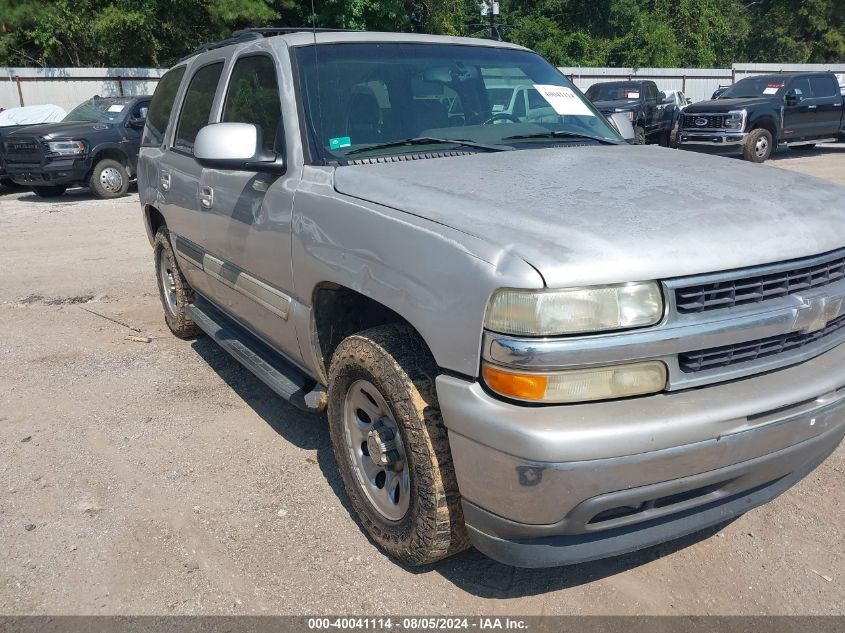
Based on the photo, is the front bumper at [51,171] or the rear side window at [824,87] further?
the rear side window at [824,87]

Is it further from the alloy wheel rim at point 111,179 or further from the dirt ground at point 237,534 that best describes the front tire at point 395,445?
the alloy wheel rim at point 111,179

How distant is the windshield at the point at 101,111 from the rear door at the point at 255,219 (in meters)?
→ 11.3

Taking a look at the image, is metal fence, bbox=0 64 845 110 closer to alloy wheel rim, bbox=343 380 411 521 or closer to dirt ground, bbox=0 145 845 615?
dirt ground, bbox=0 145 845 615

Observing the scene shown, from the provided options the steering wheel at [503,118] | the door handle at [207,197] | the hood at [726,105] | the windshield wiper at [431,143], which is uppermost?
the steering wheel at [503,118]

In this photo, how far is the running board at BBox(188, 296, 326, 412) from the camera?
3.45 m

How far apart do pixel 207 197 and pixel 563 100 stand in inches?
78.5

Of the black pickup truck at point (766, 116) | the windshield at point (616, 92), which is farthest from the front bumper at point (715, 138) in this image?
the windshield at point (616, 92)

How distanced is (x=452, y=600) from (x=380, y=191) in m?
1.51

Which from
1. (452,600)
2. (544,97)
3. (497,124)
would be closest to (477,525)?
(452,600)

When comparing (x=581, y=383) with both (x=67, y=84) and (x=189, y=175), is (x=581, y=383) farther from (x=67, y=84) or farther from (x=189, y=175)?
(x=67, y=84)

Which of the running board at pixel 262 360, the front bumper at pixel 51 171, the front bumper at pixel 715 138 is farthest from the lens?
the front bumper at pixel 715 138

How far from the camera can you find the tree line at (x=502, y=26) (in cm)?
2195

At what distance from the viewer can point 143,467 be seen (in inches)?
146

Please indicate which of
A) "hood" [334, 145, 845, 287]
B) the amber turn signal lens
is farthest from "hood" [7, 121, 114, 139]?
the amber turn signal lens
